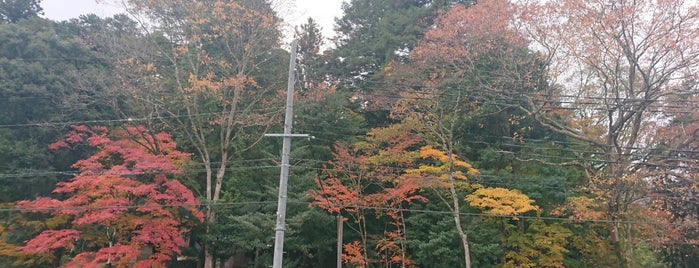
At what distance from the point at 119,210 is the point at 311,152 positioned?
23.8ft

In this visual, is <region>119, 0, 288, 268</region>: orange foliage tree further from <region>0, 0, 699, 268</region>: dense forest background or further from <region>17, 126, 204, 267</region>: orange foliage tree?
<region>17, 126, 204, 267</region>: orange foliage tree

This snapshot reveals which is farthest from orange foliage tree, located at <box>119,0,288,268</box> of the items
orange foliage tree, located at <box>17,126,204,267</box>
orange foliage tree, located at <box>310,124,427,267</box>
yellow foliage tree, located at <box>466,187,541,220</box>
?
yellow foliage tree, located at <box>466,187,541,220</box>

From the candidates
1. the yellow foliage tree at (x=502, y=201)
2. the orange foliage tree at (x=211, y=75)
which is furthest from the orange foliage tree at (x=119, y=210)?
the yellow foliage tree at (x=502, y=201)

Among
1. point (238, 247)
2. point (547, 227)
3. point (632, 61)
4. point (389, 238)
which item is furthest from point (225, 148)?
point (632, 61)

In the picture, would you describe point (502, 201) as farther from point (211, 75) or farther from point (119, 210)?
point (119, 210)

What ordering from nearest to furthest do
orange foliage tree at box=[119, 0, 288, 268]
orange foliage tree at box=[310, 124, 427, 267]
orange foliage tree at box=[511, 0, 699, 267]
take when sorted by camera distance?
orange foliage tree at box=[511, 0, 699, 267], orange foliage tree at box=[310, 124, 427, 267], orange foliage tree at box=[119, 0, 288, 268]

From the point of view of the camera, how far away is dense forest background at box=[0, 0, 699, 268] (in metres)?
13.6

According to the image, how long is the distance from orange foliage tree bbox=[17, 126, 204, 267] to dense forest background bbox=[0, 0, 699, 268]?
0.07 m

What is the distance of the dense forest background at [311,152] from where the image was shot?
44.7 ft

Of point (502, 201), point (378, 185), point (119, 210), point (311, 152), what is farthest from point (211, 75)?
point (502, 201)

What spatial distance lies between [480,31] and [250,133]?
9.56 meters

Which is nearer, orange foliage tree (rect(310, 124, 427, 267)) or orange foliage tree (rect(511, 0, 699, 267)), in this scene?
orange foliage tree (rect(511, 0, 699, 267))

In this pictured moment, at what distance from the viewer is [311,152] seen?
59.5 feet

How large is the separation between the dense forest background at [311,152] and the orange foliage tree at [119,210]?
74 millimetres
